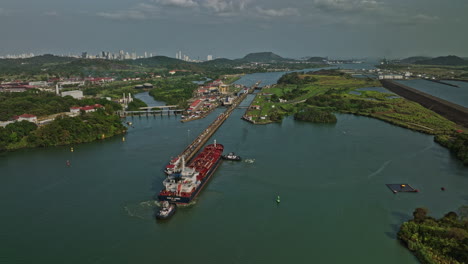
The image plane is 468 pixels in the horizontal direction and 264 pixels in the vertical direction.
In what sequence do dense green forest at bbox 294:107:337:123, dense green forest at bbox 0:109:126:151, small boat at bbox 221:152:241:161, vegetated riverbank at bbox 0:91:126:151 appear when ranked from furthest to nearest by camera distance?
dense green forest at bbox 294:107:337:123
vegetated riverbank at bbox 0:91:126:151
dense green forest at bbox 0:109:126:151
small boat at bbox 221:152:241:161

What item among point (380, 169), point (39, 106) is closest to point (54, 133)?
point (39, 106)

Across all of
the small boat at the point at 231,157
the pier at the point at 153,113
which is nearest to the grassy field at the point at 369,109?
the pier at the point at 153,113

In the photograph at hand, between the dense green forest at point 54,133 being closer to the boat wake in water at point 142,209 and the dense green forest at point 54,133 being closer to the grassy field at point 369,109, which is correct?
the boat wake in water at point 142,209

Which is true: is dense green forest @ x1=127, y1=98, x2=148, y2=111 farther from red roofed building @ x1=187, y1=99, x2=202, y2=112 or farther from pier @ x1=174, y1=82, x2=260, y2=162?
pier @ x1=174, y1=82, x2=260, y2=162

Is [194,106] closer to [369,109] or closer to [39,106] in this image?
[39,106]

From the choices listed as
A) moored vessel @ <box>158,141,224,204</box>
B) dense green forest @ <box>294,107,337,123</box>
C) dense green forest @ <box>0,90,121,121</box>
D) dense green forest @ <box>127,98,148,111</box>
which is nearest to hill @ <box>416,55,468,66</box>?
dense green forest @ <box>294,107,337,123</box>

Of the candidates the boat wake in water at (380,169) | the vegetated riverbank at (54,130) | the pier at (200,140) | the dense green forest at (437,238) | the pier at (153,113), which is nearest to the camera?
the dense green forest at (437,238)
